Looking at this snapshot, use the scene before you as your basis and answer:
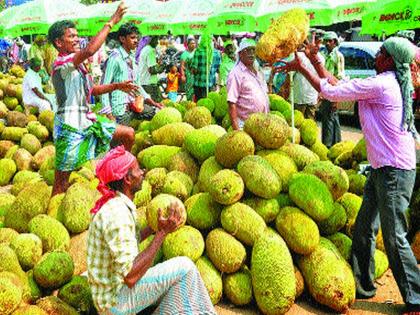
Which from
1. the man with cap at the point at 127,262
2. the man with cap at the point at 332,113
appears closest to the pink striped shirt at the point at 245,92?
the man with cap at the point at 127,262

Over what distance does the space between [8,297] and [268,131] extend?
230cm

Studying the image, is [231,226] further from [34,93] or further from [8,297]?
[34,93]

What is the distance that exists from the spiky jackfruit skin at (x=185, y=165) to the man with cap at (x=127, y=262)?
1.73 meters

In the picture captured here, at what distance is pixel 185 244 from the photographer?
3.66 metres

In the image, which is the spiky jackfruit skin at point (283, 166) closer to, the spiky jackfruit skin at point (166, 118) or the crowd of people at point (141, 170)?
the crowd of people at point (141, 170)

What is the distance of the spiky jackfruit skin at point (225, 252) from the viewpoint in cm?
369

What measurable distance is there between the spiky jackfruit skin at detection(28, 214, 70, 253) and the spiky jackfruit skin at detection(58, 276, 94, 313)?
1.79 feet

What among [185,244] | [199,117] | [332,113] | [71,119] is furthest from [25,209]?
[332,113]

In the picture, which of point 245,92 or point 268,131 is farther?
point 245,92

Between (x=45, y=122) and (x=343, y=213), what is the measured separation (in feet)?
16.2

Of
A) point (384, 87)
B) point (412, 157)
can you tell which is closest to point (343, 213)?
point (412, 157)

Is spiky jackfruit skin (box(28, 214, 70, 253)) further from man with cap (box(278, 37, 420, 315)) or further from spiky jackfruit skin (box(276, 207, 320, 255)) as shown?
man with cap (box(278, 37, 420, 315))

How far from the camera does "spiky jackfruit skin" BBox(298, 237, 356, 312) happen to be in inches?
142

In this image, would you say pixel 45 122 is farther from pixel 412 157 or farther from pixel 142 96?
pixel 412 157
